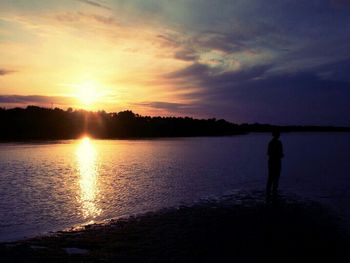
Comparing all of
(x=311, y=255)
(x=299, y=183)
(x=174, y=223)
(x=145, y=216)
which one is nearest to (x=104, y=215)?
(x=145, y=216)

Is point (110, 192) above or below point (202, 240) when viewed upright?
below

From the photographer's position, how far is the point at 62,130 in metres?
140

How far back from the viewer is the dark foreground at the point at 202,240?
9.62m

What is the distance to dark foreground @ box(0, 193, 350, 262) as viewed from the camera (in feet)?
31.6

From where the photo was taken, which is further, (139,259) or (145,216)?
(145,216)

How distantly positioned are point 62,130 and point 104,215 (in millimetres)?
129876

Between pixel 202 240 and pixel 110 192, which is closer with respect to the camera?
pixel 202 240

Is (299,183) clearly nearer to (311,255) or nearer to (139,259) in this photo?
(311,255)

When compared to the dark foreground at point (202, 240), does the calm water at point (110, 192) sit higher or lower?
lower

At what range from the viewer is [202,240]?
36.0ft

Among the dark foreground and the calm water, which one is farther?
the calm water

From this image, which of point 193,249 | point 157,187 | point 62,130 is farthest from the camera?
point 62,130

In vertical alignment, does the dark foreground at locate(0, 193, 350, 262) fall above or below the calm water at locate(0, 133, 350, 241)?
above

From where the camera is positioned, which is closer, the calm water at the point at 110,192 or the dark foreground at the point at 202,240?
the dark foreground at the point at 202,240
